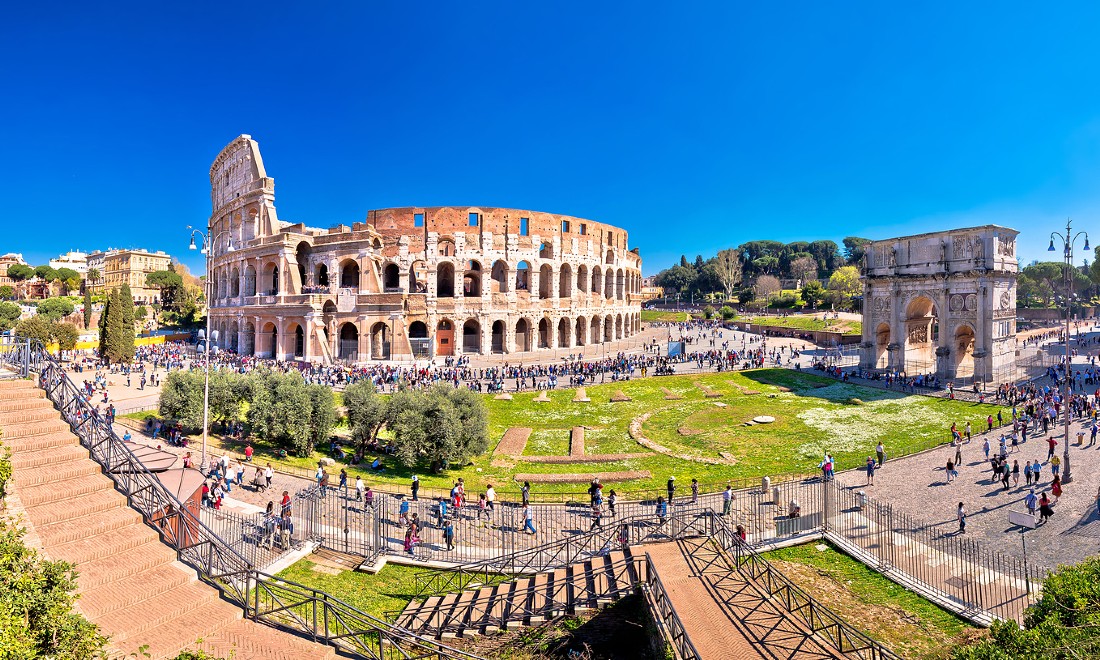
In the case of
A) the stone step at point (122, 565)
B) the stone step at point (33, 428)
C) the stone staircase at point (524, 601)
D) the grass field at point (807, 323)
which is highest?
the grass field at point (807, 323)

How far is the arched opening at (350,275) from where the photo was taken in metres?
47.4

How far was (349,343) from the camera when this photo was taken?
4419 centimetres

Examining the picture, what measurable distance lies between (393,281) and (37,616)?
46.4 m

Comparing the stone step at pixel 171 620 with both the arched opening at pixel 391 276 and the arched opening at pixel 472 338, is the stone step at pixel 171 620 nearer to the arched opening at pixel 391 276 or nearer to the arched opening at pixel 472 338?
the arched opening at pixel 472 338

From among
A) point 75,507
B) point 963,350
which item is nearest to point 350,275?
point 75,507

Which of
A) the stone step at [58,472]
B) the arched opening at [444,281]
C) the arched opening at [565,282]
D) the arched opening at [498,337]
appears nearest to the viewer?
the stone step at [58,472]

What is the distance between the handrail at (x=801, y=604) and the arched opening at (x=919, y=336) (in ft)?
109

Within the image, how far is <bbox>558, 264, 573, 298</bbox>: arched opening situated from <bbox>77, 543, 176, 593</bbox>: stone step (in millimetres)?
47677

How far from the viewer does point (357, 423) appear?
20.3 metres

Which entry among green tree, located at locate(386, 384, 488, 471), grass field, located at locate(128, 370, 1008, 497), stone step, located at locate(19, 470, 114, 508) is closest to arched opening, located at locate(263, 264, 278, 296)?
grass field, located at locate(128, 370, 1008, 497)

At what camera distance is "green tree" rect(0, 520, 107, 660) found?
4.02m

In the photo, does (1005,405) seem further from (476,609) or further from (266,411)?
(266,411)

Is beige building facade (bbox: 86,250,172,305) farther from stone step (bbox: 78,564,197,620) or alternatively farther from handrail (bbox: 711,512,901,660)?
handrail (bbox: 711,512,901,660)

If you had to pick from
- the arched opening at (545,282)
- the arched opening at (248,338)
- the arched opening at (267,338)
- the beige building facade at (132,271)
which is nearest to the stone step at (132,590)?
the arched opening at (267,338)
